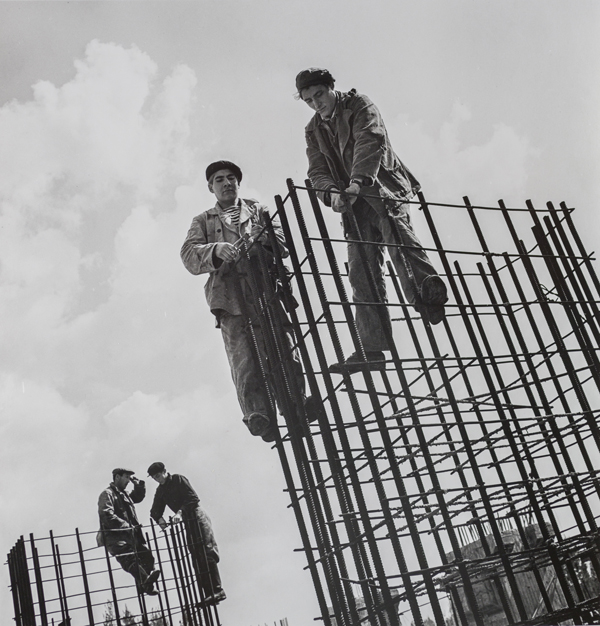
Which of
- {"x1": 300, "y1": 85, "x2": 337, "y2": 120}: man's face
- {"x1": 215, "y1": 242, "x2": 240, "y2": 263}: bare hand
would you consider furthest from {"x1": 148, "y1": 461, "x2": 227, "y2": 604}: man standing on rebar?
{"x1": 300, "y1": 85, "x2": 337, "y2": 120}: man's face

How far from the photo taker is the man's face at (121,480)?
10820mm

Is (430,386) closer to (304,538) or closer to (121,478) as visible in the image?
(304,538)

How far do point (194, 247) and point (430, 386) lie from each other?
2441 millimetres

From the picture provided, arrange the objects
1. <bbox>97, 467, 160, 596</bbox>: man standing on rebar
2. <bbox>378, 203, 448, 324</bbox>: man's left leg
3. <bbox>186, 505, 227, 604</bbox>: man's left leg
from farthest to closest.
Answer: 1. <bbox>186, 505, 227, 604</bbox>: man's left leg
2. <bbox>97, 467, 160, 596</bbox>: man standing on rebar
3. <bbox>378, 203, 448, 324</bbox>: man's left leg

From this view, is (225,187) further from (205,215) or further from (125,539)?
(125,539)

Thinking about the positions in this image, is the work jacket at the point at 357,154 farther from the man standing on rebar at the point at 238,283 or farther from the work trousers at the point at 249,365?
the work trousers at the point at 249,365

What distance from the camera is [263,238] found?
20.9ft

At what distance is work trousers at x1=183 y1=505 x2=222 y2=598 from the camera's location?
10.4 meters

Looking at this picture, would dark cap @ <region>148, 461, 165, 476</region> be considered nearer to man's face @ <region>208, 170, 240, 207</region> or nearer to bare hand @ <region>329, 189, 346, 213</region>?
man's face @ <region>208, 170, 240, 207</region>

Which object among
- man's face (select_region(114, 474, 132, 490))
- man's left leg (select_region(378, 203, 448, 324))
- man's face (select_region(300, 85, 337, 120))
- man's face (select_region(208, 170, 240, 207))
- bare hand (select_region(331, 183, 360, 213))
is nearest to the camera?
bare hand (select_region(331, 183, 360, 213))

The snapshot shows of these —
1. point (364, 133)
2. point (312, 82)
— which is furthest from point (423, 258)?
point (312, 82)

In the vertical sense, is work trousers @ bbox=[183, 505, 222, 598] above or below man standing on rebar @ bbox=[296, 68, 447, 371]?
below

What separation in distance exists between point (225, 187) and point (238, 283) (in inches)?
44.8

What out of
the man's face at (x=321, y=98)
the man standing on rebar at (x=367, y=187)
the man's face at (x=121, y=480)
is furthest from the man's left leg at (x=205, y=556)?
the man's face at (x=321, y=98)
